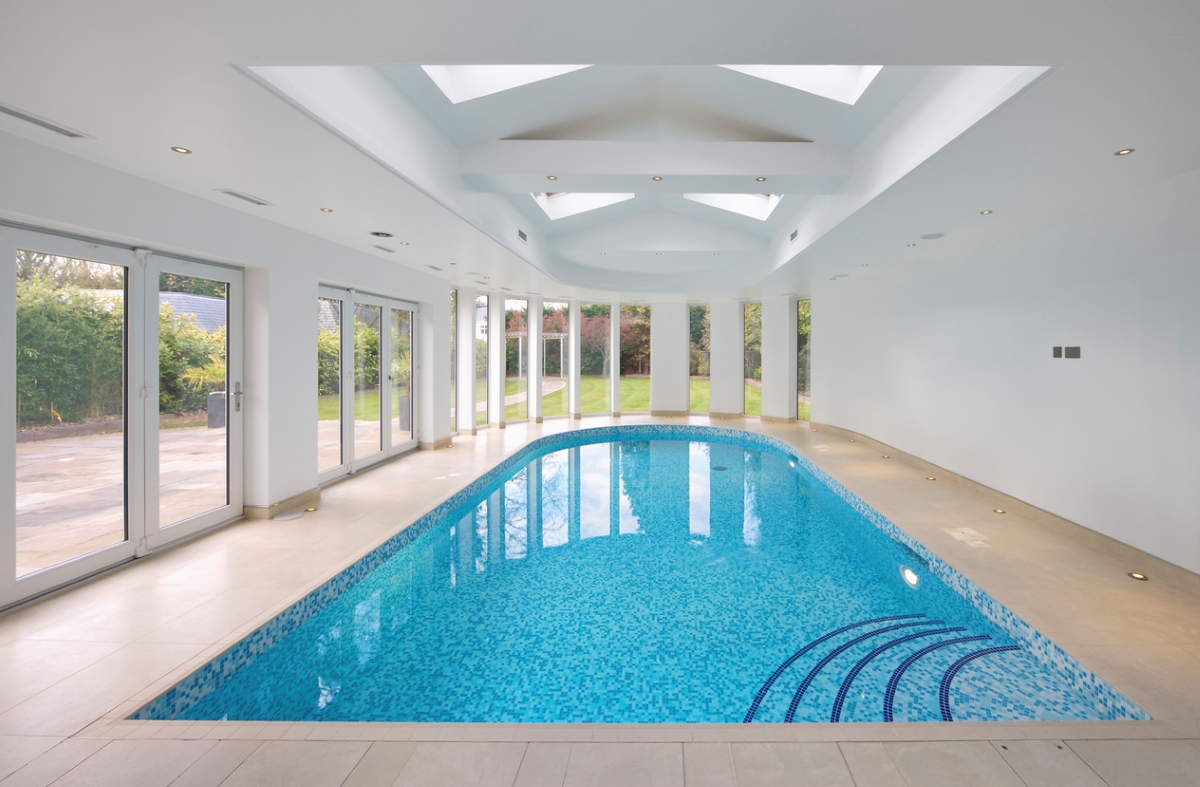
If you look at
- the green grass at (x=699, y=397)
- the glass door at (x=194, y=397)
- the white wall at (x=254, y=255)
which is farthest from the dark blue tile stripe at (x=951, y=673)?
the green grass at (x=699, y=397)

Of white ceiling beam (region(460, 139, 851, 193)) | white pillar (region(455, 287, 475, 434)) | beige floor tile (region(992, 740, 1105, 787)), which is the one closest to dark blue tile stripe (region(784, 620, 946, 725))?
beige floor tile (region(992, 740, 1105, 787))

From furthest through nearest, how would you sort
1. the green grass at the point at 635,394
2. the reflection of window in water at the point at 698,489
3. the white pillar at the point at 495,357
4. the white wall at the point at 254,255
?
the green grass at the point at 635,394 → the white pillar at the point at 495,357 → the reflection of window in water at the point at 698,489 → the white wall at the point at 254,255

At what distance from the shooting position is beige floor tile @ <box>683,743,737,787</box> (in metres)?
1.98

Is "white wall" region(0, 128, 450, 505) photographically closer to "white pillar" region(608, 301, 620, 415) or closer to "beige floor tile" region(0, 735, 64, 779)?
"beige floor tile" region(0, 735, 64, 779)

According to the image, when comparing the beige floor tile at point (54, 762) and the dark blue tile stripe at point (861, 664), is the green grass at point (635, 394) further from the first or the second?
A: the beige floor tile at point (54, 762)

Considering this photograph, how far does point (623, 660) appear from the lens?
3.38 m

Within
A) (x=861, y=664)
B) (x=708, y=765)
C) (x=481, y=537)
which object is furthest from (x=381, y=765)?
(x=481, y=537)

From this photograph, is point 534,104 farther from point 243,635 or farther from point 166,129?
point 243,635

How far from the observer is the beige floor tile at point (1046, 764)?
1.99 m

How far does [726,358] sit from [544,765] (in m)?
12.1

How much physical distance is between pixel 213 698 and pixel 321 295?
4.50 metres

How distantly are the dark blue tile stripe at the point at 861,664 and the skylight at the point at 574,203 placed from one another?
693 centimetres

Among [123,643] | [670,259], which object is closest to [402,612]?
[123,643]

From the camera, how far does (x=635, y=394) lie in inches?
565
